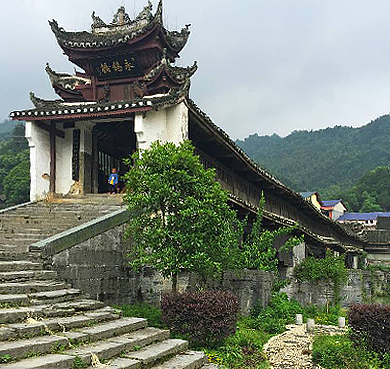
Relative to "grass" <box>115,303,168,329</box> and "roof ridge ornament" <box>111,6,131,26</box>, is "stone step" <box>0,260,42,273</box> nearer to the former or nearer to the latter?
"grass" <box>115,303,168,329</box>

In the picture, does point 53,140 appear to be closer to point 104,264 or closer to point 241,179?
point 104,264

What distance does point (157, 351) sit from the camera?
255 inches

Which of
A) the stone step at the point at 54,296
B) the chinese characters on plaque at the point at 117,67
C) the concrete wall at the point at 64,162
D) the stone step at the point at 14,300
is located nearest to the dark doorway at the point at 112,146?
the concrete wall at the point at 64,162

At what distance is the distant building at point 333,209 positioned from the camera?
6506 cm

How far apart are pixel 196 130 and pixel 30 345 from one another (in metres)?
11.0

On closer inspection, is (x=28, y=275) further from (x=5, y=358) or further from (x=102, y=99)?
Answer: (x=102, y=99)

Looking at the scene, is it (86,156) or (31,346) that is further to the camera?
(86,156)

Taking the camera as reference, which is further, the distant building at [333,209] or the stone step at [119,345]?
the distant building at [333,209]

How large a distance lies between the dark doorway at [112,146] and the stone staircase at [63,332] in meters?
9.86

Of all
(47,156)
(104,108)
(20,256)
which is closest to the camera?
(20,256)

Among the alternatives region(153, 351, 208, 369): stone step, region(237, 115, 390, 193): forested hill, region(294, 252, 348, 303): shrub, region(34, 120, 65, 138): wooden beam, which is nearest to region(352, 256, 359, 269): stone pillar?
region(294, 252, 348, 303): shrub

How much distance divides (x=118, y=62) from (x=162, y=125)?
167 inches

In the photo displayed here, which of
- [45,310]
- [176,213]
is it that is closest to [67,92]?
[176,213]

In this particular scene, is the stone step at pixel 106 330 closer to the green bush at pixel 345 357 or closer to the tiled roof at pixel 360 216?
the green bush at pixel 345 357
